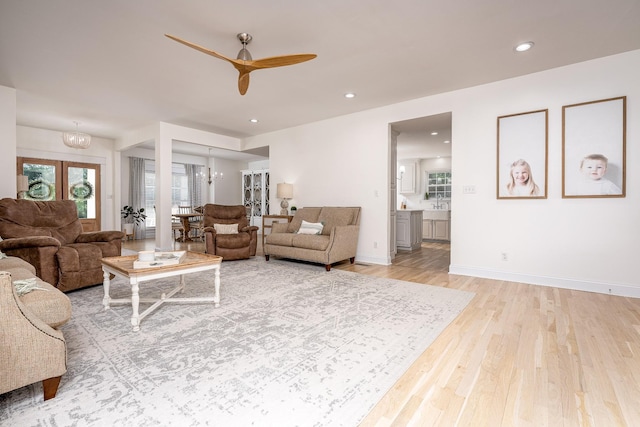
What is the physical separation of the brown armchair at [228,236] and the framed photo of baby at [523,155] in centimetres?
392

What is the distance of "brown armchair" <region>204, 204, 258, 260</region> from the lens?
4.87 meters

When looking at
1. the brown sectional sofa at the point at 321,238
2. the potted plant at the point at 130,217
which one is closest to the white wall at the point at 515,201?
the brown sectional sofa at the point at 321,238

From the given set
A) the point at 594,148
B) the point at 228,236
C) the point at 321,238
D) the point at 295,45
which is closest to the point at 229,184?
the point at 228,236

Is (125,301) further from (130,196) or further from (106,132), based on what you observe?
(130,196)

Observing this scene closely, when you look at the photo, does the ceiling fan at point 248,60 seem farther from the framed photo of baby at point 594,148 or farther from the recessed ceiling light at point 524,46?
the framed photo of baby at point 594,148

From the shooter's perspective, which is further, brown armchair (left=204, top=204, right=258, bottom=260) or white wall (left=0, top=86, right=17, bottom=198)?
brown armchair (left=204, top=204, right=258, bottom=260)

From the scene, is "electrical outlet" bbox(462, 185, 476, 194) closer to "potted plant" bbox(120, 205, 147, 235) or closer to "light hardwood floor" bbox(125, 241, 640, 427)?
"light hardwood floor" bbox(125, 241, 640, 427)

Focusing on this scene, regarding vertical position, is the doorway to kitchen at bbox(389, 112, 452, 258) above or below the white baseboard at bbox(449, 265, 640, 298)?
above

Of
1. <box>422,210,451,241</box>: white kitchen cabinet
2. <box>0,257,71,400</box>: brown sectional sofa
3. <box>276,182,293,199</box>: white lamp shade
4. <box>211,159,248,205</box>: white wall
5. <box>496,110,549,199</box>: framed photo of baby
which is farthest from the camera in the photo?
<box>211,159,248,205</box>: white wall

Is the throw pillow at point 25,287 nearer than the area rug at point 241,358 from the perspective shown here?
No

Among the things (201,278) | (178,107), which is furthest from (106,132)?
(201,278)

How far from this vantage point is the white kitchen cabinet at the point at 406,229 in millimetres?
6250

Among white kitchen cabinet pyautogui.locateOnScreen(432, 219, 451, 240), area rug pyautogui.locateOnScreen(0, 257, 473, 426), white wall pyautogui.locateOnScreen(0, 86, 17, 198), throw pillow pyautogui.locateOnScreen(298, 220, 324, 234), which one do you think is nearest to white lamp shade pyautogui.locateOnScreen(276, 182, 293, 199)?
throw pillow pyautogui.locateOnScreen(298, 220, 324, 234)

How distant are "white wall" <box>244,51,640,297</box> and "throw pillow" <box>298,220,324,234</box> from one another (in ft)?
2.58
